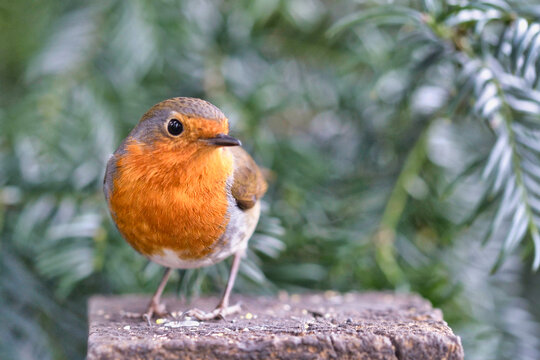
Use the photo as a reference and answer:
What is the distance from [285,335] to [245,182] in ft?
2.08

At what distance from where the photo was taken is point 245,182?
2090 millimetres

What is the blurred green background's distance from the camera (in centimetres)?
215

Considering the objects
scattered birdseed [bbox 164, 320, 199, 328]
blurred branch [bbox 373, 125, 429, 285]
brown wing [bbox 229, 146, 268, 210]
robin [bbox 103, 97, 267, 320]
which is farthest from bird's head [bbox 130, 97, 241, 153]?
blurred branch [bbox 373, 125, 429, 285]

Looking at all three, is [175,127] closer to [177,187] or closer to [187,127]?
[187,127]

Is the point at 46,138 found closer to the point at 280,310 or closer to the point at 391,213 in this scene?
the point at 280,310

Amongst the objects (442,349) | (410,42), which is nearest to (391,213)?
(410,42)

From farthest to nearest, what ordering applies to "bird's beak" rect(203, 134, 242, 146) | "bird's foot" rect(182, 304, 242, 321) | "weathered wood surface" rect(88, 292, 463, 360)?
"bird's foot" rect(182, 304, 242, 321), "bird's beak" rect(203, 134, 242, 146), "weathered wood surface" rect(88, 292, 463, 360)

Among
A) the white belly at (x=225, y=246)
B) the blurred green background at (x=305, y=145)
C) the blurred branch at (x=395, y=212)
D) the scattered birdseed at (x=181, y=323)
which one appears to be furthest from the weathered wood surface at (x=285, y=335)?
the blurred branch at (x=395, y=212)

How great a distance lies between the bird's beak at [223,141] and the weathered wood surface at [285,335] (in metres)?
0.48

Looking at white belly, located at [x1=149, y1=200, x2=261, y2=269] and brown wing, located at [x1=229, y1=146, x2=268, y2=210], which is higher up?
brown wing, located at [x1=229, y1=146, x2=268, y2=210]

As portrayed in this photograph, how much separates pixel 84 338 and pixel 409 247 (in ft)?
4.41

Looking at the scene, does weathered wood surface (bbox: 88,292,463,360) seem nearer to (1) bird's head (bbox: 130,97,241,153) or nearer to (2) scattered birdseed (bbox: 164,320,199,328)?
(2) scattered birdseed (bbox: 164,320,199,328)

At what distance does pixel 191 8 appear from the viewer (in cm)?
305

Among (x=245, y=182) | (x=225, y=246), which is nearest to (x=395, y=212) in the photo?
(x=245, y=182)
